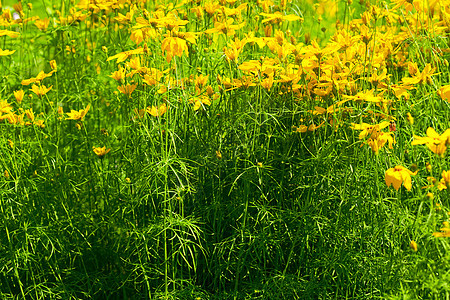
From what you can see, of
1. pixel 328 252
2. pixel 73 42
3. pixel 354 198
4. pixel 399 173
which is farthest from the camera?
pixel 73 42

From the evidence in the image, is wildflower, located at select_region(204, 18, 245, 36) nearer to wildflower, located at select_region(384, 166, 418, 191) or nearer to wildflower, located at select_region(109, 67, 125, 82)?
wildflower, located at select_region(109, 67, 125, 82)

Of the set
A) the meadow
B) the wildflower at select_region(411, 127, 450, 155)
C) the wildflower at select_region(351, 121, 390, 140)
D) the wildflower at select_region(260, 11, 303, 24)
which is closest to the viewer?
the wildflower at select_region(411, 127, 450, 155)

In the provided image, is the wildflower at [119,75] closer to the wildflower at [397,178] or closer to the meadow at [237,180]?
the meadow at [237,180]

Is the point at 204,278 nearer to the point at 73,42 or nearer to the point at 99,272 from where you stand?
the point at 99,272

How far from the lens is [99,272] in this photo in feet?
8.13

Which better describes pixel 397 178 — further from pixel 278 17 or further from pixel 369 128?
pixel 278 17

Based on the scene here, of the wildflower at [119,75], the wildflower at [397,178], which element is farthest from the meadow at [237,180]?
the wildflower at [397,178]

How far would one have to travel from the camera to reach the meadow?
7.02 feet

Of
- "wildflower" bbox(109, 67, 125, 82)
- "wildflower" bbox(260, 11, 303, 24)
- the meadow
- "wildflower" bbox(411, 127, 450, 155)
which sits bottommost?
the meadow

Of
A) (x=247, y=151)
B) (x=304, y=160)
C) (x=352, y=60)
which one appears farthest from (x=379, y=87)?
(x=247, y=151)

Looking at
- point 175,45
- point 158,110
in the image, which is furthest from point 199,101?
point 175,45

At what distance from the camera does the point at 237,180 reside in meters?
2.37

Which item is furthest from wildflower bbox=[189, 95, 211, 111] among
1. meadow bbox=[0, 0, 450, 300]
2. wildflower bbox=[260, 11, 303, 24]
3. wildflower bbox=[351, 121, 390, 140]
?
wildflower bbox=[351, 121, 390, 140]

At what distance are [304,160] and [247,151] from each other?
0.20 metres
